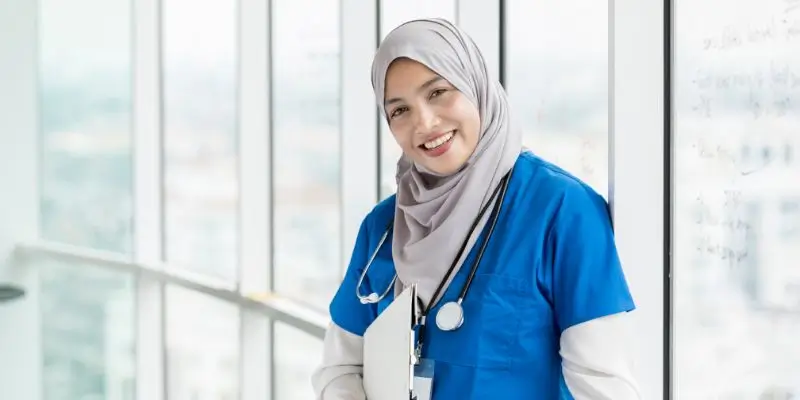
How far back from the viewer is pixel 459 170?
1.53 metres

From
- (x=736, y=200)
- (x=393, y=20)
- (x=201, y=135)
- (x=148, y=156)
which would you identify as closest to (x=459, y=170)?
(x=736, y=200)

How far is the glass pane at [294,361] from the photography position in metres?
3.11

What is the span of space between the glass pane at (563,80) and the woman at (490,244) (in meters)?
0.33

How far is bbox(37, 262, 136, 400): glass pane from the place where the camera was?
444 cm

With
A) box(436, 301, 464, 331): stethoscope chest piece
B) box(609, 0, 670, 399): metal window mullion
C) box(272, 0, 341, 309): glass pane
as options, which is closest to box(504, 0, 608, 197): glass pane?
box(609, 0, 670, 399): metal window mullion

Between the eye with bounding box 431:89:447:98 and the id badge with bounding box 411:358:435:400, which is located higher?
the eye with bounding box 431:89:447:98

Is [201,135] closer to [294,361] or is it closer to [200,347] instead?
[200,347]

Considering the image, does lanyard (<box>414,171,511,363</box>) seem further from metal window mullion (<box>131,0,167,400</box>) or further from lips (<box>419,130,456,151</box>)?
metal window mullion (<box>131,0,167,400</box>)

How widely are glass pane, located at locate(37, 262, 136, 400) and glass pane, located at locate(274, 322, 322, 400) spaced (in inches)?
52.0

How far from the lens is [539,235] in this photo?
4.68ft

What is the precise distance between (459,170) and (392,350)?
1.11 ft

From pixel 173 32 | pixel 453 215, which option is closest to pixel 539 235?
pixel 453 215

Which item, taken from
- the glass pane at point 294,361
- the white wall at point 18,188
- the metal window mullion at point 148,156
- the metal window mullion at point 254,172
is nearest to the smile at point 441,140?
the glass pane at point 294,361

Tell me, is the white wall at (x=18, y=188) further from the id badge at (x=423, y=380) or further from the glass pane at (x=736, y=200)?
the glass pane at (x=736, y=200)
